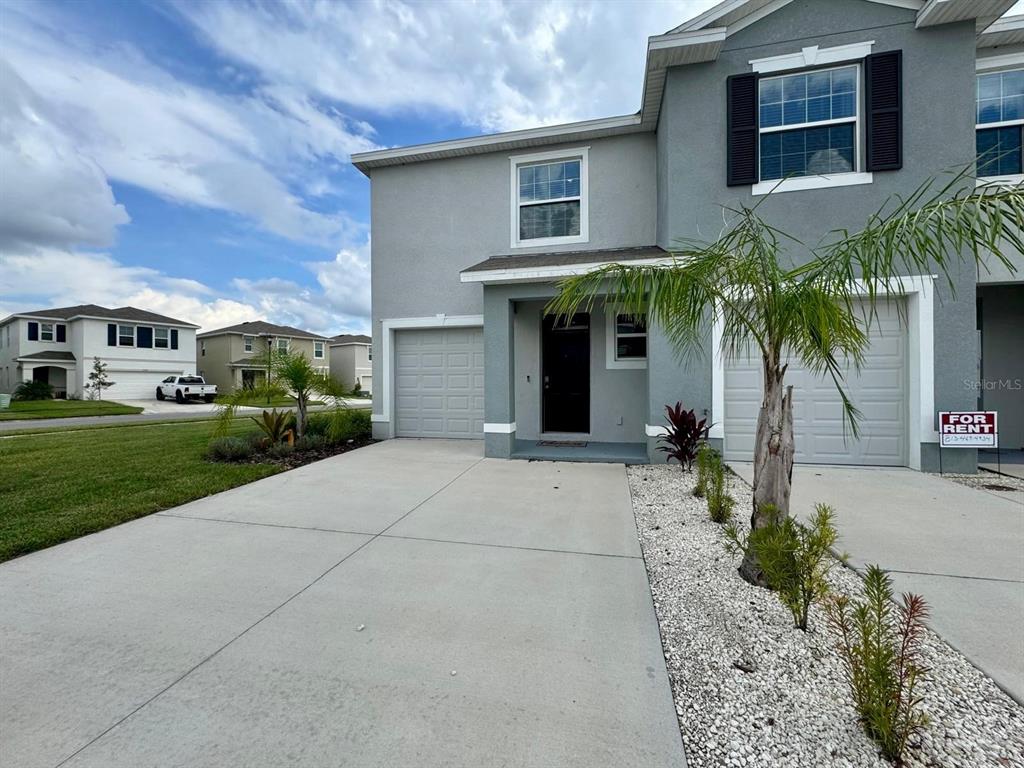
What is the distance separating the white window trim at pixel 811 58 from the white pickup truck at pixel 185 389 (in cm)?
3067

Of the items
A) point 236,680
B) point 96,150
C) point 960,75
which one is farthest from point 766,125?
point 96,150

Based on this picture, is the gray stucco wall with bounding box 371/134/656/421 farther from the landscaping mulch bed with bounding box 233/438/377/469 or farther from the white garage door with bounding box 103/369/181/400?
the white garage door with bounding box 103/369/181/400

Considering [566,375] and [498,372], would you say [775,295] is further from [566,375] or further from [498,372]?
[566,375]

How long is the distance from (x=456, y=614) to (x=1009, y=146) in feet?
33.6

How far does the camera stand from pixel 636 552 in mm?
3643

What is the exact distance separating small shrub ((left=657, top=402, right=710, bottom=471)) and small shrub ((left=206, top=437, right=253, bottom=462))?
23.5 feet

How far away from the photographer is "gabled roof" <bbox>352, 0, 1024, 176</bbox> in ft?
19.3

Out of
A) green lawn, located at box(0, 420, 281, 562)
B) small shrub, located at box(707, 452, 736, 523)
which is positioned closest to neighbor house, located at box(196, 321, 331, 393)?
green lawn, located at box(0, 420, 281, 562)

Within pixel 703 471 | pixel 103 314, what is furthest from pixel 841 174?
pixel 103 314

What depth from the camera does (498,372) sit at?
7.52m

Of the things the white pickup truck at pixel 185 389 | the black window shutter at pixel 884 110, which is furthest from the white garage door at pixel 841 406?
the white pickup truck at pixel 185 389

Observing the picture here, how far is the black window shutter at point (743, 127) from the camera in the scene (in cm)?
657

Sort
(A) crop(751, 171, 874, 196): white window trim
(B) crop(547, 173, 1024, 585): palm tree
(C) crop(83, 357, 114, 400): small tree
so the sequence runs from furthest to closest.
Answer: (C) crop(83, 357, 114, 400): small tree, (A) crop(751, 171, 874, 196): white window trim, (B) crop(547, 173, 1024, 585): palm tree

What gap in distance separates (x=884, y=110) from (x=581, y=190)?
459 cm
